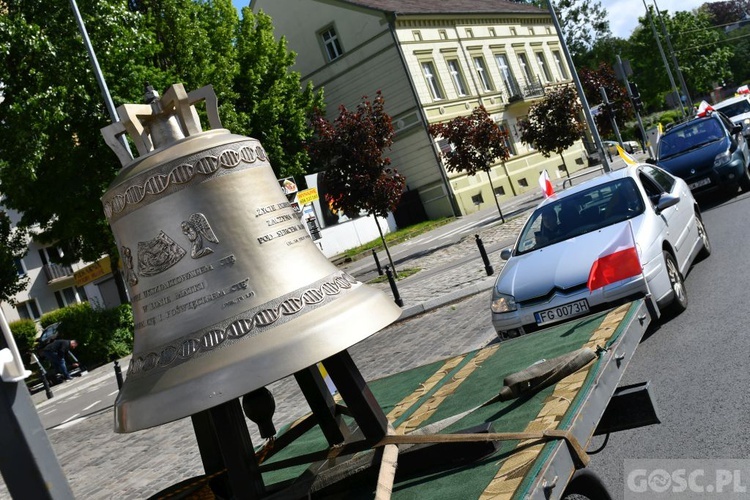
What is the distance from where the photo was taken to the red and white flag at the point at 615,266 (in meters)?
8.26

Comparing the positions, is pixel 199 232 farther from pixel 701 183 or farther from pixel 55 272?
pixel 55 272

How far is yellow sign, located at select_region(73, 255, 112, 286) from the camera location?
45.1 meters

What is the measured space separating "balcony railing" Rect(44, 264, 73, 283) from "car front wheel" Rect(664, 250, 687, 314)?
5361cm

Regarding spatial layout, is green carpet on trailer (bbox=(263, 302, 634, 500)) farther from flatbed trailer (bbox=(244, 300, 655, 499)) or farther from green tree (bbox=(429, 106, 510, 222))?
green tree (bbox=(429, 106, 510, 222))

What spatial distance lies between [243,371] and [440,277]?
16401 mm

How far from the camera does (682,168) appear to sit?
56.7ft

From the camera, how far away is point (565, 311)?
8234 millimetres

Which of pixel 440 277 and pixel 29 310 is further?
pixel 29 310

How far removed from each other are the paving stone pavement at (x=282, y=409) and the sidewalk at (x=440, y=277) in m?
0.05

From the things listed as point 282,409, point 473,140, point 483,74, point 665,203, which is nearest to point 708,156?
point 665,203

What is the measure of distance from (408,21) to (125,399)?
39.3 meters

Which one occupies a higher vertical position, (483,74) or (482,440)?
(483,74)

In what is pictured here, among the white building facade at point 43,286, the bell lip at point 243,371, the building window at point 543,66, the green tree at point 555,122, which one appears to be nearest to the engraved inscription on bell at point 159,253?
the bell lip at point 243,371

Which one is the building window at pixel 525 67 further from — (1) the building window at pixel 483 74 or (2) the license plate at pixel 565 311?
(2) the license plate at pixel 565 311
